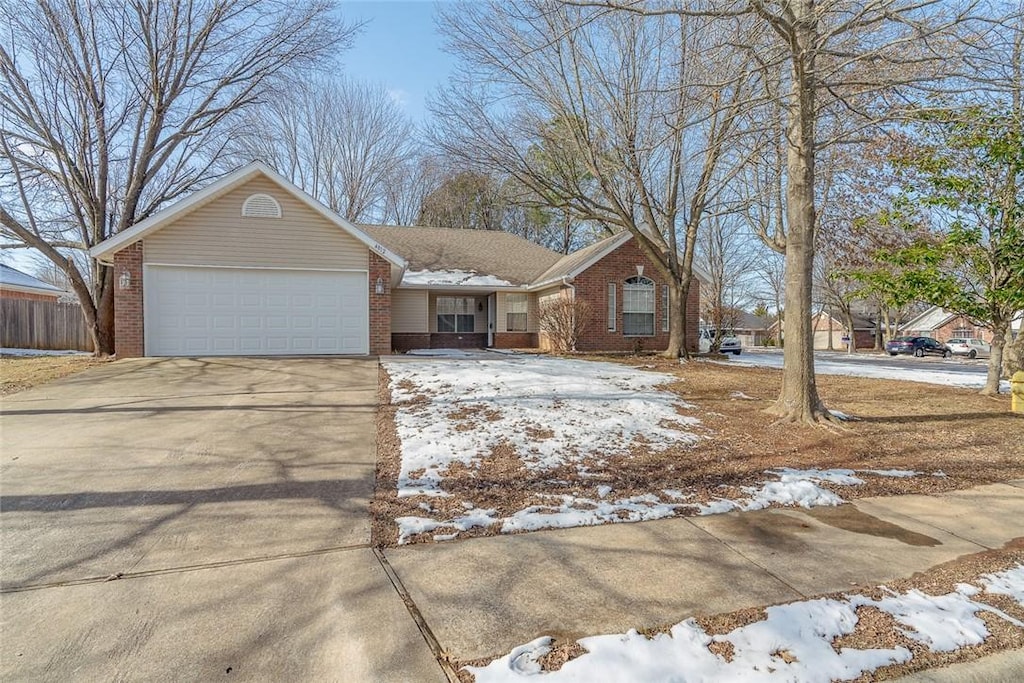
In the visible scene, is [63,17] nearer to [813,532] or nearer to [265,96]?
[265,96]

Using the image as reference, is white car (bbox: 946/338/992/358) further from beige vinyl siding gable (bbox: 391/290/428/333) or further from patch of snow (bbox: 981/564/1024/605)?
patch of snow (bbox: 981/564/1024/605)

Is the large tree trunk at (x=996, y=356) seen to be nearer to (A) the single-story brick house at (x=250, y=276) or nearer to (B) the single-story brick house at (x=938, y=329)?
(A) the single-story brick house at (x=250, y=276)

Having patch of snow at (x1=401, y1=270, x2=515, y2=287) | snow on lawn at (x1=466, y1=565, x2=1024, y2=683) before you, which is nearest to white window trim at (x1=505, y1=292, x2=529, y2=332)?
patch of snow at (x1=401, y1=270, x2=515, y2=287)

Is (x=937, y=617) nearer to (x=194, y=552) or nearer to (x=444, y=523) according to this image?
(x=444, y=523)

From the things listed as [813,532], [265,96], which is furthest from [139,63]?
[813,532]

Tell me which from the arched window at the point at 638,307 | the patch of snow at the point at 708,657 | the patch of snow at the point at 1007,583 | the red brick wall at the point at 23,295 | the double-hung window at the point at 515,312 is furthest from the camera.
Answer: the red brick wall at the point at 23,295

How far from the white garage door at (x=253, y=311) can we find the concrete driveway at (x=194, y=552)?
226 inches

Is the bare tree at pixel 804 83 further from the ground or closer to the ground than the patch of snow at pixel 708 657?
further from the ground

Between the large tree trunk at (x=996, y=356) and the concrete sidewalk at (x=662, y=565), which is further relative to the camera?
the large tree trunk at (x=996, y=356)

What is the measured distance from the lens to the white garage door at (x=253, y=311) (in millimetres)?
12539

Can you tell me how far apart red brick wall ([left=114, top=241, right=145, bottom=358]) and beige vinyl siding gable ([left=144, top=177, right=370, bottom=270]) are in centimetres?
28

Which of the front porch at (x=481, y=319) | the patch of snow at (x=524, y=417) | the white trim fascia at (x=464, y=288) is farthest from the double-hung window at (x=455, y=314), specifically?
the patch of snow at (x=524, y=417)

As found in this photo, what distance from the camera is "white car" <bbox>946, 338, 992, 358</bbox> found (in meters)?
36.2

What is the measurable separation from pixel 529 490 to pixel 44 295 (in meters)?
35.0
